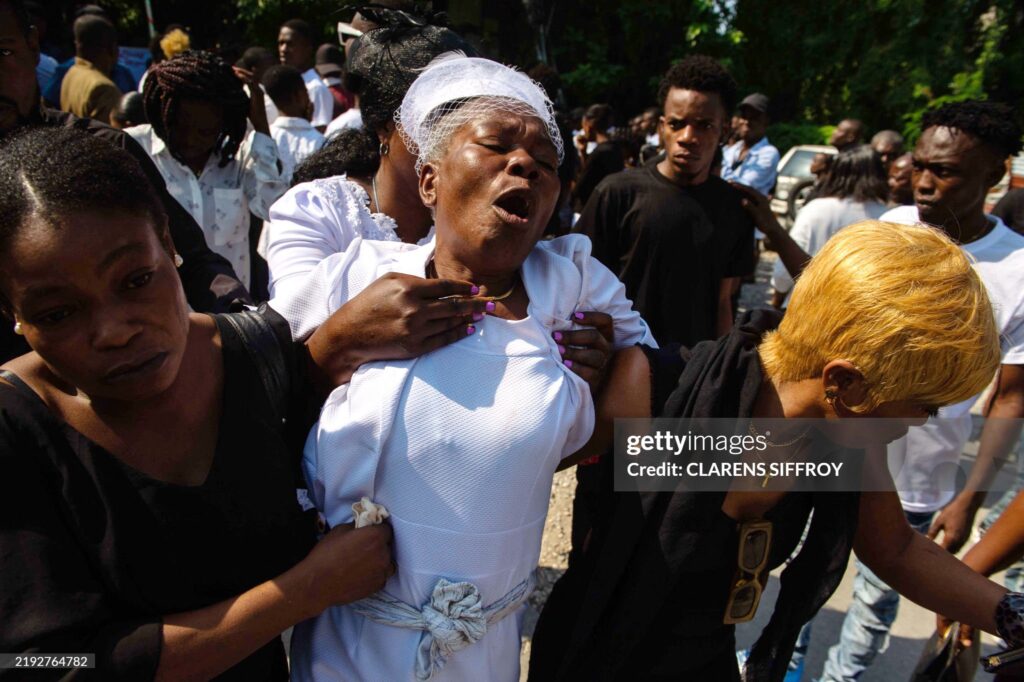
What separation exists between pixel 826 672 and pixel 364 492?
2.36 metres

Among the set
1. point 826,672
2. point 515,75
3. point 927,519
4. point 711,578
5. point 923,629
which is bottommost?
point 923,629

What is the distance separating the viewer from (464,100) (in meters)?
1.45

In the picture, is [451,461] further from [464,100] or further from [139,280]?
[464,100]

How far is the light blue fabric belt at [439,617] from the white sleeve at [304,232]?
31.1 inches

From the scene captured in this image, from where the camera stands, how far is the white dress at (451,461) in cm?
127

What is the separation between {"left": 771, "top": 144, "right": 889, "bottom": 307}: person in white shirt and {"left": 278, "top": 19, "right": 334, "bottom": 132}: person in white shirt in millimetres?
4149

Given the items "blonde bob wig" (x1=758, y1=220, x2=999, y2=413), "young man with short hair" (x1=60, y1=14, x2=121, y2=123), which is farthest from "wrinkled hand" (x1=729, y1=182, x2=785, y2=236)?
"young man with short hair" (x1=60, y1=14, x2=121, y2=123)

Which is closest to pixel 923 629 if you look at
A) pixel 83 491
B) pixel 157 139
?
pixel 83 491

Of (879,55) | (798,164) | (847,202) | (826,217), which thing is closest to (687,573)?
(826,217)

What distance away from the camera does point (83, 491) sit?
1.09 metres

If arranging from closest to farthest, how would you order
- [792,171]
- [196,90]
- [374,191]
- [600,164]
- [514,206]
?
[514,206]
[374,191]
[196,90]
[600,164]
[792,171]

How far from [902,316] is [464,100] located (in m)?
0.96

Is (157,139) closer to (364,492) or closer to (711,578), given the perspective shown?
(364,492)

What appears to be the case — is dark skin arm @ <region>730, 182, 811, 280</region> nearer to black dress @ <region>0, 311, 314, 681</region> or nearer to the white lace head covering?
the white lace head covering
